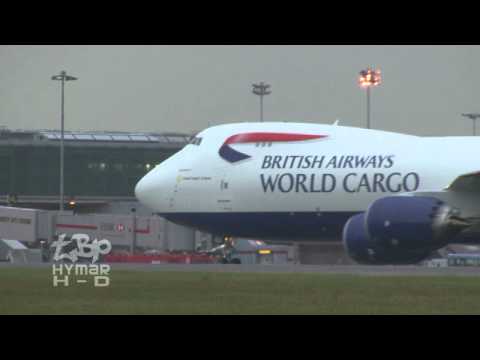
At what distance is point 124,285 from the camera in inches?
1072

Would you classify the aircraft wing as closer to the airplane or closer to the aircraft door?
the airplane

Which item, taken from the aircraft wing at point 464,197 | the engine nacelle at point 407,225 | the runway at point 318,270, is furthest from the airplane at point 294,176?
the aircraft wing at point 464,197

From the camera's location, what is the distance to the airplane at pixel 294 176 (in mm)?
39062

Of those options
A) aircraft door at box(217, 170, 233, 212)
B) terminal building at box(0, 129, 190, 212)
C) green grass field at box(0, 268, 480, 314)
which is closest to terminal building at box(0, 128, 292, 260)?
terminal building at box(0, 129, 190, 212)

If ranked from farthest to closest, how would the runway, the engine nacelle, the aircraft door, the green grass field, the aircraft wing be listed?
1. the aircraft door
2. the runway
3. the aircraft wing
4. the engine nacelle
5. the green grass field

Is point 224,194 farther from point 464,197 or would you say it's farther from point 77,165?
point 77,165

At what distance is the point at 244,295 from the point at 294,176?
1708 cm

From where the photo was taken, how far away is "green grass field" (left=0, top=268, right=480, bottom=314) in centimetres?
2067

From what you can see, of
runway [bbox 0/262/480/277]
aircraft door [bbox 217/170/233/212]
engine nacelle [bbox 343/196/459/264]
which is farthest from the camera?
aircraft door [bbox 217/170/233/212]

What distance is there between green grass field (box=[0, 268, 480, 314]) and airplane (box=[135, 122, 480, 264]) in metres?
6.89

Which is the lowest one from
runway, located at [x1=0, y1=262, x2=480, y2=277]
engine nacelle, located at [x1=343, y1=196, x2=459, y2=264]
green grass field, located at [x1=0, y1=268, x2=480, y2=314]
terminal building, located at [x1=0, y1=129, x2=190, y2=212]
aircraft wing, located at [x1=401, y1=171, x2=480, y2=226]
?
runway, located at [x1=0, y1=262, x2=480, y2=277]

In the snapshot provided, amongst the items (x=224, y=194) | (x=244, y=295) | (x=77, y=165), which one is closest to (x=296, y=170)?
(x=224, y=194)

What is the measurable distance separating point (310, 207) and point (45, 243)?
59.5ft
